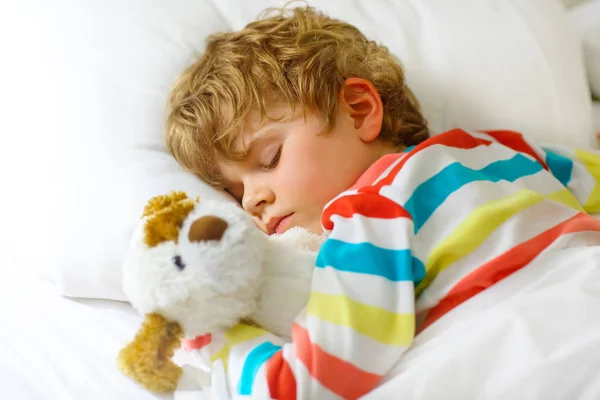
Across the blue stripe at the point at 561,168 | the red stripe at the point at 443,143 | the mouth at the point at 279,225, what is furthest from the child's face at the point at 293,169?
the blue stripe at the point at 561,168

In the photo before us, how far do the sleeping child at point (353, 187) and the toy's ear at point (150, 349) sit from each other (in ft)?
0.21

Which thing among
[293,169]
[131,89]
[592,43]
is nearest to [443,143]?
[293,169]

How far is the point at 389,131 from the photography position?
0.95 meters

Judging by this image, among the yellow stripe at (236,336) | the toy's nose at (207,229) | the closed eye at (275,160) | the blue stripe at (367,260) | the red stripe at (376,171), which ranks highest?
the toy's nose at (207,229)

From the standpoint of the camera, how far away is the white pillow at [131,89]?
0.86m

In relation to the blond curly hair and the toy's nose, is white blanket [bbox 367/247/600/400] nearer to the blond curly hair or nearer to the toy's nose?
the toy's nose

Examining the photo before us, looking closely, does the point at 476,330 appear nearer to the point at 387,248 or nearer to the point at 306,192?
the point at 387,248

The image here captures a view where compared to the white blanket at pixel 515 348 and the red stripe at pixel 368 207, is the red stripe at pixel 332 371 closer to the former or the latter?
the white blanket at pixel 515 348

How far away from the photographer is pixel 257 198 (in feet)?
2.71

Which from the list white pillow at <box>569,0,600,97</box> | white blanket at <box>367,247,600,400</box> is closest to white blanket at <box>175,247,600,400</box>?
white blanket at <box>367,247,600,400</box>

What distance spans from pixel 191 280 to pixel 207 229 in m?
0.05

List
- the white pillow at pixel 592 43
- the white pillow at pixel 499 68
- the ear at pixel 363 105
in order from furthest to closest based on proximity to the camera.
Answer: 1. the white pillow at pixel 592 43
2. the white pillow at pixel 499 68
3. the ear at pixel 363 105

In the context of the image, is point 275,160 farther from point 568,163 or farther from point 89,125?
point 568,163

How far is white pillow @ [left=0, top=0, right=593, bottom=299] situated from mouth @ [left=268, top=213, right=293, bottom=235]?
0.37 ft
